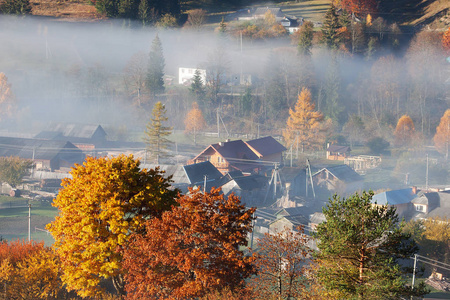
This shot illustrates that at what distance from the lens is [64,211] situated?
15.4 m

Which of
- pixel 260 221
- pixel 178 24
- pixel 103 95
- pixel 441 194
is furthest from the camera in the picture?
pixel 178 24

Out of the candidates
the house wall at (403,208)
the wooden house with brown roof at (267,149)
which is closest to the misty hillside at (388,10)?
the wooden house with brown roof at (267,149)

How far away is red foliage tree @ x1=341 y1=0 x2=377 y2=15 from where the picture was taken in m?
80.3

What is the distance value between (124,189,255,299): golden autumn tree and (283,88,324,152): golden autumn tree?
3332 cm

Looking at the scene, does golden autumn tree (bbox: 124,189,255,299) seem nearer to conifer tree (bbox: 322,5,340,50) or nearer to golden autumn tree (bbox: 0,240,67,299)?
golden autumn tree (bbox: 0,240,67,299)

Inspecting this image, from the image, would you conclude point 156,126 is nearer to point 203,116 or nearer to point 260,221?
point 203,116

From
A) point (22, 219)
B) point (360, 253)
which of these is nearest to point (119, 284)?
point (360, 253)

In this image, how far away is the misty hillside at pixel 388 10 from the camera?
253ft

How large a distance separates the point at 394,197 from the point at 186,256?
19.9m

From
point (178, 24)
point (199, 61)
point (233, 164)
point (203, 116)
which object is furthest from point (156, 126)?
point (178, 24)

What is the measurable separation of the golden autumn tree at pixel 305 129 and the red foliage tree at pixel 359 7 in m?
33.8

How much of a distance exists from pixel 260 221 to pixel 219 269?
1443 cm

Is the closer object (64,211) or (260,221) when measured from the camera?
(64,211)

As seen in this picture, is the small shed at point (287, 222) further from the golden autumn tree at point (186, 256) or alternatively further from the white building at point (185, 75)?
the white building at point (185, 75)
